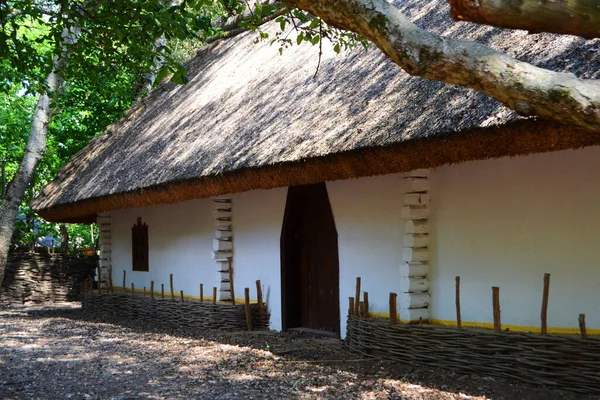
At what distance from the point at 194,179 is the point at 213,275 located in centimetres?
201

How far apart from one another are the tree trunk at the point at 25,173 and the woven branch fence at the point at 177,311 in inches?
70.1

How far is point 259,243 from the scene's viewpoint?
328 inches

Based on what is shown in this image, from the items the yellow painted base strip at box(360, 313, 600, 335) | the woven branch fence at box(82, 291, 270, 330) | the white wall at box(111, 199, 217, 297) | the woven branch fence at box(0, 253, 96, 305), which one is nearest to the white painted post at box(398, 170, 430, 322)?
the yellow painted base strip at box(360, 313, 600, 335)

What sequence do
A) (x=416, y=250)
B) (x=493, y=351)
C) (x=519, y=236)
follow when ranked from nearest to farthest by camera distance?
(x=493, y=351)
(x=519, y=236)
(x=416, y=250)

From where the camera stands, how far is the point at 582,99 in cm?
263

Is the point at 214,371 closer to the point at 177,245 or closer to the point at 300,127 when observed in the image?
the point at 300,127

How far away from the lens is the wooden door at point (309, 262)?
24.9ft

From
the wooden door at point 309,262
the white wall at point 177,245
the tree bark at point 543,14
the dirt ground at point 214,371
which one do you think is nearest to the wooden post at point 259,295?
the wooden door at point 309,262

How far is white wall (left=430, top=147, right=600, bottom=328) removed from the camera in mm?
5004

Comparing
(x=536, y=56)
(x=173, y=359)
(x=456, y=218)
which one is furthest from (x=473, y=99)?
(x=173, y=359)

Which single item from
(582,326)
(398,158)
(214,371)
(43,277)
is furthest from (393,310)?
(43,277)

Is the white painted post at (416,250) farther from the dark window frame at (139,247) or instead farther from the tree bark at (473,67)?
the dark window frame at (139,247)

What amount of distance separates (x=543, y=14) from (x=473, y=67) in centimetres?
35

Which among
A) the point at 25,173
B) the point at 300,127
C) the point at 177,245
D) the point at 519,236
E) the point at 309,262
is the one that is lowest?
the point at 309,262
